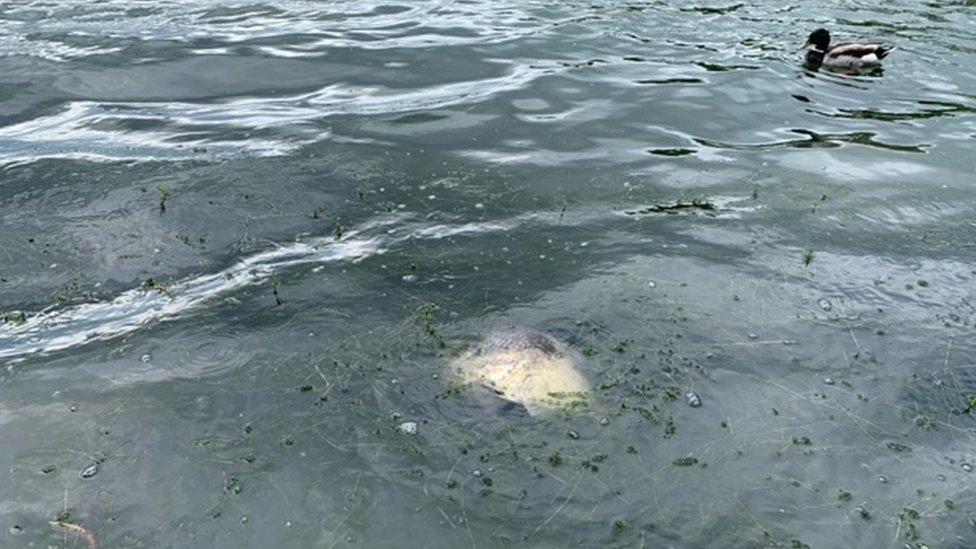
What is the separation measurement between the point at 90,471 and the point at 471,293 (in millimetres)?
2918

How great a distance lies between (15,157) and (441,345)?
5.36 metres

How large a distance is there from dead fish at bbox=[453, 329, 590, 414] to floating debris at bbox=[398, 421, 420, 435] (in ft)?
1.73

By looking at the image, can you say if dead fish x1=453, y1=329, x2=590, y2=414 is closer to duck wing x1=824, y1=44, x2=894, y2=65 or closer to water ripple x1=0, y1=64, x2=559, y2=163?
water ripple x1=0, y1=64, x2=559, y2=163

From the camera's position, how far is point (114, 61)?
11719 mm

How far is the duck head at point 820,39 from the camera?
1256 cm

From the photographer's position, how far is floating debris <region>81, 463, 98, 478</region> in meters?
4.99

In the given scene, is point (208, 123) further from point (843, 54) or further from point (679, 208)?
point (843, 54)

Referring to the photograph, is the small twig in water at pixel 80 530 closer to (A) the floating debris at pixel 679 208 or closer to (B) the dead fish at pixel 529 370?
(B) the dead fish at pixel 529 370

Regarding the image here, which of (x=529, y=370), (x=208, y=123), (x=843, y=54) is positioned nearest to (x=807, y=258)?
(x=529, y=370)

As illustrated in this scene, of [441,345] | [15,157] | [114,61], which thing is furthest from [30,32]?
[441,345]

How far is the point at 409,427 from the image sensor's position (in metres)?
5.40

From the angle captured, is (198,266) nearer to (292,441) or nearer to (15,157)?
(292,441)

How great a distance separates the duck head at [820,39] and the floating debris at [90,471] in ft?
35.9

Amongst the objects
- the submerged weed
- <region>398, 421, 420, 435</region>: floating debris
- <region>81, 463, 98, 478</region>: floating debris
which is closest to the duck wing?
the submerged weed
